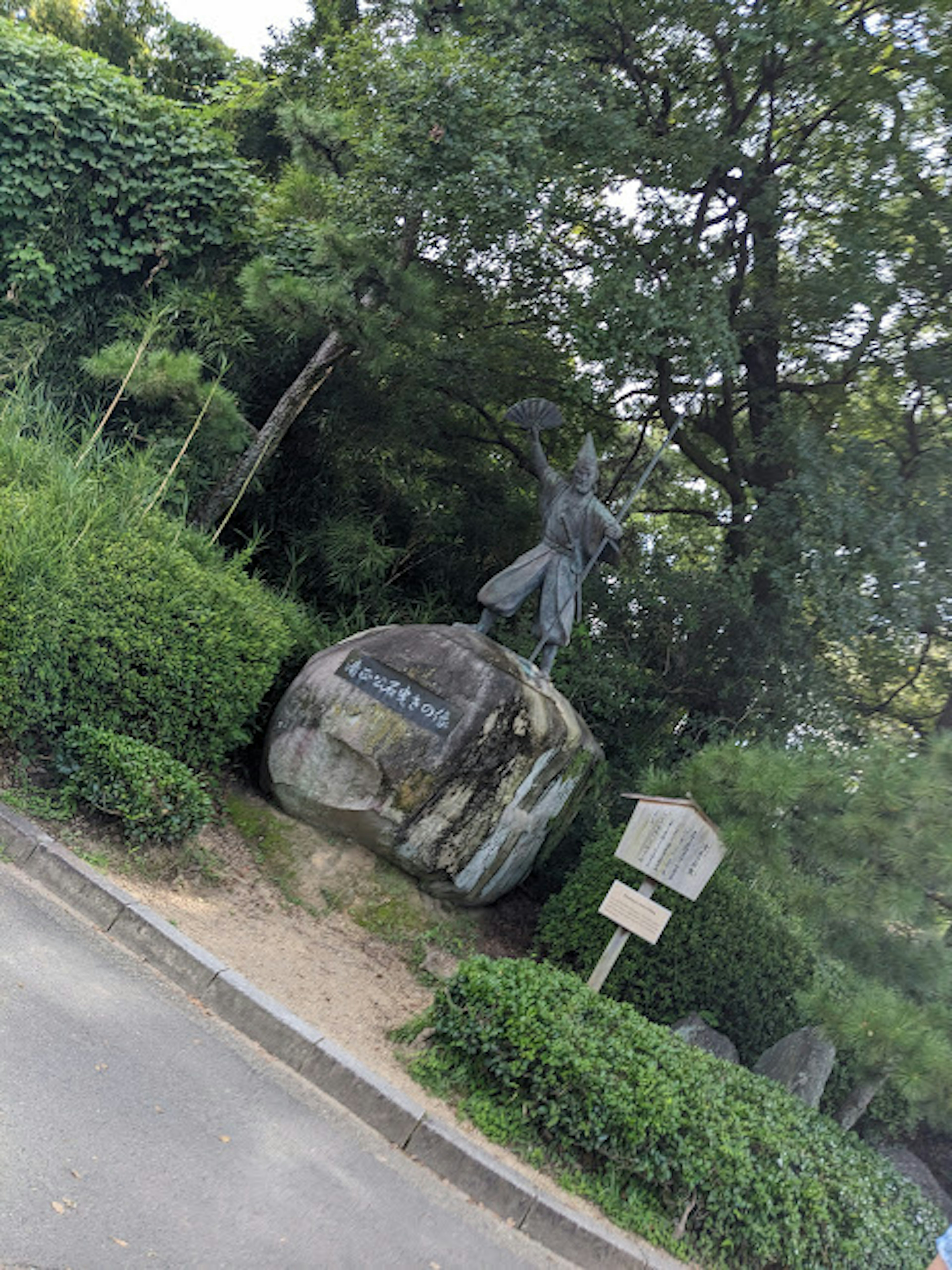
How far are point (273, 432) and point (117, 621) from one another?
3445 millimetres

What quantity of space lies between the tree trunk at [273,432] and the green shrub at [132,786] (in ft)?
11.2

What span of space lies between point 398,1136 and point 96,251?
8.84 m

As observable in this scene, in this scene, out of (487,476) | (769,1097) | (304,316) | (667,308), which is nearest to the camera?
(769,1097)

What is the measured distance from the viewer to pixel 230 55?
44.4 feet

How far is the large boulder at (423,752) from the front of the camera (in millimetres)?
6535

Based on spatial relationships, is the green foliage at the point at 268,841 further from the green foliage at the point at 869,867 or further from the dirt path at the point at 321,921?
the green foliage at the point at 869,867

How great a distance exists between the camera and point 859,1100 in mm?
5500

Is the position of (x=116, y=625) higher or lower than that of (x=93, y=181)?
lower

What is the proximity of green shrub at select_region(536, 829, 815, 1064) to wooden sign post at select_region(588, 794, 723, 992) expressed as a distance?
84 cm

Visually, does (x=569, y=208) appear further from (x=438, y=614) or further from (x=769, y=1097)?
(x=769, y=1097)

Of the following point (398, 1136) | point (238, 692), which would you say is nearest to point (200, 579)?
point (238, 692)

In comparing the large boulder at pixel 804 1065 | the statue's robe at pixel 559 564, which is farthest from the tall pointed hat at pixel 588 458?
the large boulder at pixel 804 1065

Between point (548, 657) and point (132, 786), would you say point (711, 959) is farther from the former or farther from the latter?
point (132, 786)

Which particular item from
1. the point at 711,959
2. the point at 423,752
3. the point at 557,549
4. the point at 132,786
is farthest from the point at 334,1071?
the point at 557,549
